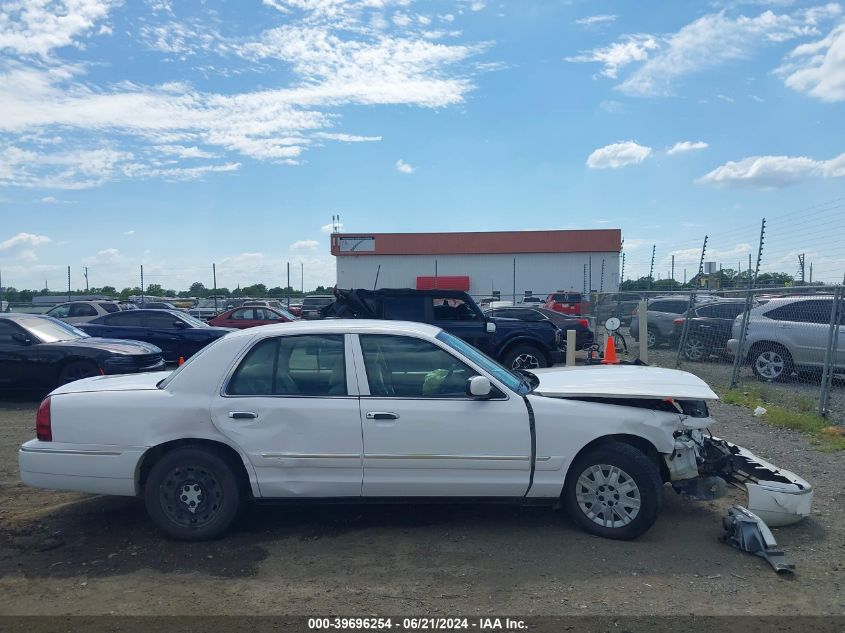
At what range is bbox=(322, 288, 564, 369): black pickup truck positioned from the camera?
12.2 meters

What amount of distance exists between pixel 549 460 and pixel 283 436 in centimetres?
191

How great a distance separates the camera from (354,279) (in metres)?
48.9

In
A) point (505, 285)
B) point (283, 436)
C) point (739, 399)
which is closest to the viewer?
point (283, 436)

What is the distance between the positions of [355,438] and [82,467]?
203 centimetres

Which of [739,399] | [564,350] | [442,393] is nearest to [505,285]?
[564,350]

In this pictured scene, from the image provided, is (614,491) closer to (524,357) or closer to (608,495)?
(608,495)

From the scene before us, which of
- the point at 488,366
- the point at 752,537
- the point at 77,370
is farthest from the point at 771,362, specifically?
the point at 77,370

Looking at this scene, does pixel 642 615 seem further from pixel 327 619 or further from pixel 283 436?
pixel 283 436

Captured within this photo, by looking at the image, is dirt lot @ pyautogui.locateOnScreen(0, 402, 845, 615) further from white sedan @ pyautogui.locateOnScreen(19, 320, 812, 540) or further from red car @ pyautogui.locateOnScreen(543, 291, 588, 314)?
red car @ pyautogui.locateOnScreen(543, 291, 588, 314)

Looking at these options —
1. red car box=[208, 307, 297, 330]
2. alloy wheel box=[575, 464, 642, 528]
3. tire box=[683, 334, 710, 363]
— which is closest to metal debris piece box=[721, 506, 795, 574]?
alloy wheel box=[575, 464, 642, 528]

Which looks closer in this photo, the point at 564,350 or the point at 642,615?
the point at 642,615

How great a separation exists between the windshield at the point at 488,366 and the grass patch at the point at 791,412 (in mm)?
4358

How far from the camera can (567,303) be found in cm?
3078

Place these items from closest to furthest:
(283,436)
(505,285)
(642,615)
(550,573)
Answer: (642,615)
(550,573)
(283,436)
(505,285)
